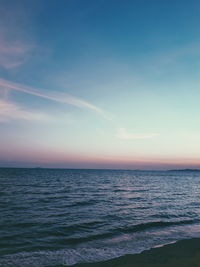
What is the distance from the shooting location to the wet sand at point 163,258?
8.39 meters

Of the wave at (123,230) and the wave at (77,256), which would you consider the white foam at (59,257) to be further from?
the wave at (123,230)

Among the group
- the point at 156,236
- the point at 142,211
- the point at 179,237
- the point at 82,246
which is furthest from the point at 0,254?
the point at 142,211

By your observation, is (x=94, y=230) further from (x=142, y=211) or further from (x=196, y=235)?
(x=142, y=211)

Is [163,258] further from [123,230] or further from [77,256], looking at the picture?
[123,230]

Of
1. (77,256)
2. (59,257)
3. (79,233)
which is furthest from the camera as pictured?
(79,233)

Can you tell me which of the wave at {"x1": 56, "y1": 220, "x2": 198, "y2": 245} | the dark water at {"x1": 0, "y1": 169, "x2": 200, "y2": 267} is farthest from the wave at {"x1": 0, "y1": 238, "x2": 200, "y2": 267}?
the wave at {"x1": 56, "y1": 220, "x2": 198, "y2": 245}

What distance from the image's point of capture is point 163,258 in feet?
30.0

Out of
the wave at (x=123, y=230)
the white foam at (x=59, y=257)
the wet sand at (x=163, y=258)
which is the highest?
the wet sand at (x=163, y=258)

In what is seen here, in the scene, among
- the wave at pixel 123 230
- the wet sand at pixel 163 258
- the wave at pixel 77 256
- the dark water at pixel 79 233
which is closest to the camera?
the wet sand at pixel 163 258

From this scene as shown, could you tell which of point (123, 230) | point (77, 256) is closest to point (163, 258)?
point (77, 256)

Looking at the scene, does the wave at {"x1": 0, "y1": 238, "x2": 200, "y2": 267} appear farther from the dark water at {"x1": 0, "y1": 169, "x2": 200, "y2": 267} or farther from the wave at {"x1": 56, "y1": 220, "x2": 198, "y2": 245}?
the wave at {"x1": 56, "y1": 220, "x2": 198, "y2": 245}

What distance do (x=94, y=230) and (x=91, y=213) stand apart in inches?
225

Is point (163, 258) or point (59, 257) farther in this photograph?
point (59, 257)

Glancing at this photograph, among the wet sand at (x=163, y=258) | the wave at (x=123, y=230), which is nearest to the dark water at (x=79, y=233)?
the wave at (x=123, y=230)
